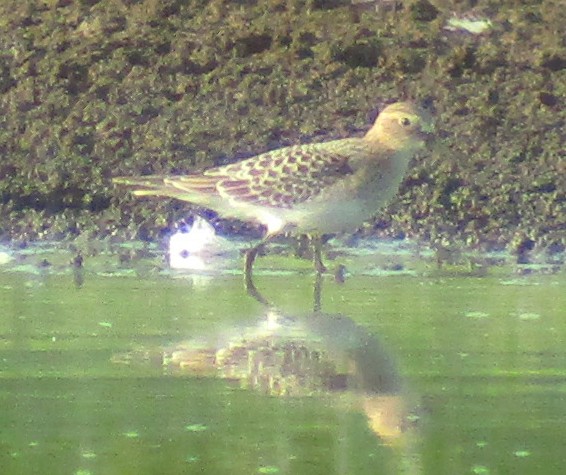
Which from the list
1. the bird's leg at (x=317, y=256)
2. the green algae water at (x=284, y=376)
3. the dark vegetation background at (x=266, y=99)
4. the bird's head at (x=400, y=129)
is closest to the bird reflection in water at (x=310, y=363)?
the green algae water at (x=284, y=376)

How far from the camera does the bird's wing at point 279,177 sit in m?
8.34

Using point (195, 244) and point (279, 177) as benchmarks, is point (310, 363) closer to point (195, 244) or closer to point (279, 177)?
point (279, 177)

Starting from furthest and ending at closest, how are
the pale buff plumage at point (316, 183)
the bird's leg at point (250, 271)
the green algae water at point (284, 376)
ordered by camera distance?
the pale buff plumage at point (316, 183), the bird's leg at point (250, 271), the green algae water at point (284, 376)

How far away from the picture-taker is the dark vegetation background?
9.52m

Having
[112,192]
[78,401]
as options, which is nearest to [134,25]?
[112,192]

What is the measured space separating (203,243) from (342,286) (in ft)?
5.30

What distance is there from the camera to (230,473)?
4.35 meters

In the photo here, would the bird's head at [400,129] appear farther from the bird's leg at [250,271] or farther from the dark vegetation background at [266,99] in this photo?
the bird's leg at [250,271]

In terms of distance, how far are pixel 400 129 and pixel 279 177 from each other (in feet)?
2.38

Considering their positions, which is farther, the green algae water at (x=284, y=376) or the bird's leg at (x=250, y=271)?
the bird's leg at (x=250, y=271)

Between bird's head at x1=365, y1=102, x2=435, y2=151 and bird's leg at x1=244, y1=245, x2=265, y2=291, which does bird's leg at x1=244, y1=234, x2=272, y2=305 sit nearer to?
bird's leg at x1=244, y1=245, x2=265, y2=291

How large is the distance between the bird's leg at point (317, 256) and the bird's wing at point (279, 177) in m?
0.21

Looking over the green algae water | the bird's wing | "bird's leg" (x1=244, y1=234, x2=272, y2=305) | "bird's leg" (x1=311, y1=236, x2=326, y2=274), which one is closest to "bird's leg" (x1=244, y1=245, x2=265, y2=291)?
"bird's leg" (x1=244, y1=234, x2=272, y2=305)

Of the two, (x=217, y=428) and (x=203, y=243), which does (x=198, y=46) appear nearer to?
(x=203, y=243)
